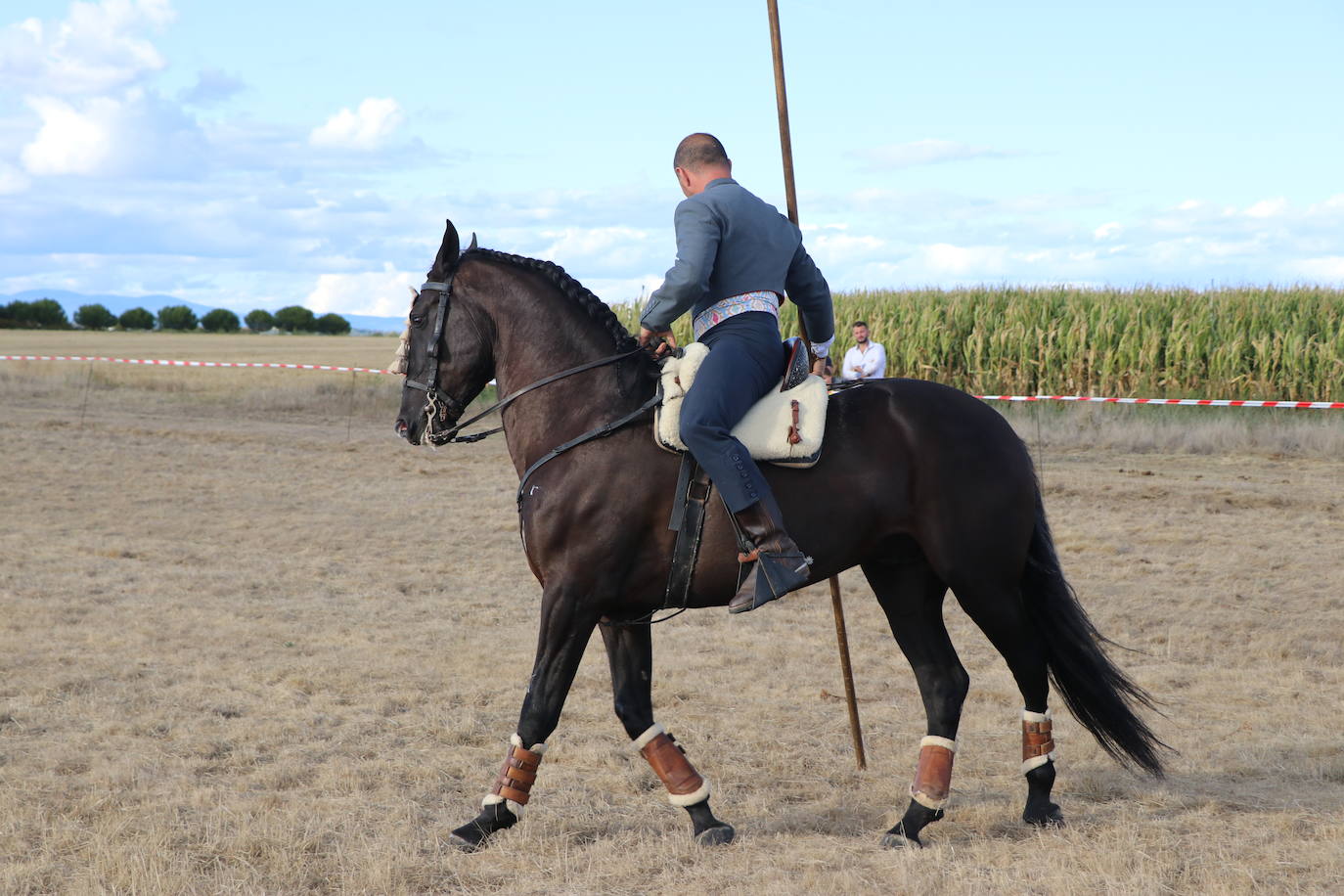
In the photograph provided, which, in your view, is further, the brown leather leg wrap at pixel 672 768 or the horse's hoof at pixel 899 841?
the brown leather leg wrap at pixel 672 768

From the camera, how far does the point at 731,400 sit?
14.5 ft

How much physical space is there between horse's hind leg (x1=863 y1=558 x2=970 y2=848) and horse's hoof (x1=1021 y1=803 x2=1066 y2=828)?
1.10 feet

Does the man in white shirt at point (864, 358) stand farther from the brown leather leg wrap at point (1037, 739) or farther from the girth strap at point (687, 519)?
the girth strap at point (687, 519)

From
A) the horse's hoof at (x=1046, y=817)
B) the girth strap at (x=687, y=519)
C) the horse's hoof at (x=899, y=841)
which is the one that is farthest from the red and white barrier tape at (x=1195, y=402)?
the girth strap at (x=687, y=519)

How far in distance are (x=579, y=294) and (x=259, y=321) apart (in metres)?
80.3

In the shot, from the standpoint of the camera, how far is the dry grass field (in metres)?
4.25

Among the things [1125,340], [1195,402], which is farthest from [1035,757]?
[1125,340]

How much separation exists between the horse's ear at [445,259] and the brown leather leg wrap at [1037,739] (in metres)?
2.94

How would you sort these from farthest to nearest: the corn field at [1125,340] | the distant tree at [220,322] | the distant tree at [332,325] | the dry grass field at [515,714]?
1. the distant tree at [332,325]
2. the distant tree at [220,322]
3. the corn field at [1125,340]
4. the dry grass field at [515,714]

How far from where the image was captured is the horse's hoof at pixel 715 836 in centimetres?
454

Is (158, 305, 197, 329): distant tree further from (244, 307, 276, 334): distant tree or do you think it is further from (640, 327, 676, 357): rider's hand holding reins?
(640, 327, 676, 357): rider's hand holding reins

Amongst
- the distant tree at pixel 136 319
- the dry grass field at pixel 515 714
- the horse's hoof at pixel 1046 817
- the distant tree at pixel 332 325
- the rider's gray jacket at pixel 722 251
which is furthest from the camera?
the distant tree at pixel 332 325

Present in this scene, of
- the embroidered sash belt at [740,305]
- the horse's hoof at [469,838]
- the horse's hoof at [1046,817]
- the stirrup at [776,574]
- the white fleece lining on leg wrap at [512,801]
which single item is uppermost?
the embroidered sash belt at [740,305]

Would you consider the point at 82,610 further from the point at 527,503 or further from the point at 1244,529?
the point at 1244,529
